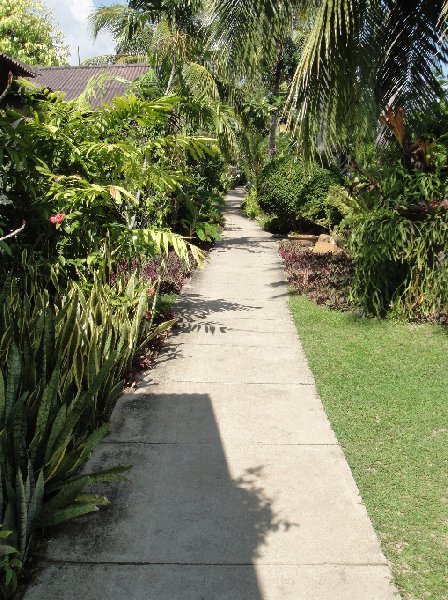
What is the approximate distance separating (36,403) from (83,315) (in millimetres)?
1533

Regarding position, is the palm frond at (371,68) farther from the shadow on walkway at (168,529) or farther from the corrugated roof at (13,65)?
the corrugated roof at (13,65)

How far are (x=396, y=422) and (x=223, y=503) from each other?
72.7 inches

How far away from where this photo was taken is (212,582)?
288 centimetres

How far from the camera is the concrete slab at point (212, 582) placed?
2.79 m

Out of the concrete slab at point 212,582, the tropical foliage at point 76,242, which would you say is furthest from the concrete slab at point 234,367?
the concrete slab at point 212,582

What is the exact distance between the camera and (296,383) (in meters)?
5.54

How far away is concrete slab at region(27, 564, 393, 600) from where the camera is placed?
2.79 meters

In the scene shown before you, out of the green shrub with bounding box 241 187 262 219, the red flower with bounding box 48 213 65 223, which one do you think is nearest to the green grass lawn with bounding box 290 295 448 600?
the red flower with bounding box 48 213 65 223

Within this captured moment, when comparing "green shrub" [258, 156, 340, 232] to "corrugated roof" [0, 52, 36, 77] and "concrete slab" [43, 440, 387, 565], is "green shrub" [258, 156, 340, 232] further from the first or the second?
"concrete slab" [43, 440, 387, 565]

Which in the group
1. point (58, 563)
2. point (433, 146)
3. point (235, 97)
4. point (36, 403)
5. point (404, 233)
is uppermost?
point (235, 97)

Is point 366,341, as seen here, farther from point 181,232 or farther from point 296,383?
point 181,232

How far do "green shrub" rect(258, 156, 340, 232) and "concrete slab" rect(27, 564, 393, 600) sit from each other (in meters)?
11.5

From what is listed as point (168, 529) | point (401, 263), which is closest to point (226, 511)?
point (168, 529)

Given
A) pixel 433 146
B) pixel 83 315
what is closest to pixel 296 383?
pixel 83 315
